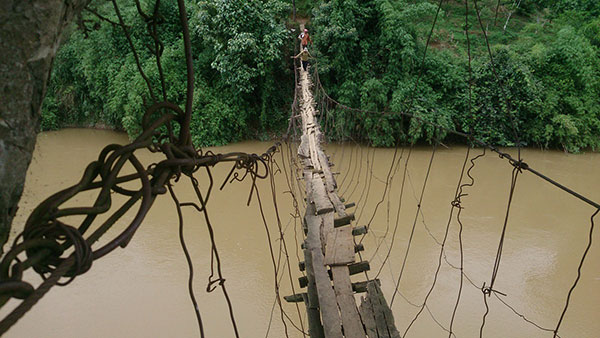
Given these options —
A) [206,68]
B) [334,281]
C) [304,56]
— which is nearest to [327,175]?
[334,281]

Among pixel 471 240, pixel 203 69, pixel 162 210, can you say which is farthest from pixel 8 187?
pixel 203 69

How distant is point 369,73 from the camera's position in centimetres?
596

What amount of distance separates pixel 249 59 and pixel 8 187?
19.2ft

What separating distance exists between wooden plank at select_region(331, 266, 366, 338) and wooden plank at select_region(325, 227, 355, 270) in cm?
3

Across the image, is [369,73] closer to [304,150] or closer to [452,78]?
[452,78]

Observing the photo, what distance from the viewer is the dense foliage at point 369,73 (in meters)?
5.46

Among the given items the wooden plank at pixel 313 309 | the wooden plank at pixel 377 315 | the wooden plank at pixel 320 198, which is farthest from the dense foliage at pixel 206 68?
the wooden plank at pixel 377 315

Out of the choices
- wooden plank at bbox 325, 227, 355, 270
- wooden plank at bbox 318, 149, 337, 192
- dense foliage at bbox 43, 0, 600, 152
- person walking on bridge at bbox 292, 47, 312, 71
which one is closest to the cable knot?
wooden plank at bbox 325, 227, 355, 270

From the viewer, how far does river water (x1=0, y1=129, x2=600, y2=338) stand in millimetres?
2627

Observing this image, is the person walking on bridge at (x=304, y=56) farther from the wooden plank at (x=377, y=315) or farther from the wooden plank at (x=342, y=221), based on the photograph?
the wooden plank at (x=377, y=315)

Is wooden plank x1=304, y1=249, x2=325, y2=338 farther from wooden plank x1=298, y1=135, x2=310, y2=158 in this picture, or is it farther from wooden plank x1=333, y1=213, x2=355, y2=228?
wooden plank x1=298, y1=135, x2=310, y2=158

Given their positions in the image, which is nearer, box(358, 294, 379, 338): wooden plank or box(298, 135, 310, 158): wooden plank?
box(358, 294, 379, 338): wooden plank

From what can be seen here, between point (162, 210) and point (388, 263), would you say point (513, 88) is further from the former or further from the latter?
point (162, 210)

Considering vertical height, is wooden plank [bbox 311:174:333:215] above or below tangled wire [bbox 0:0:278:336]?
below
